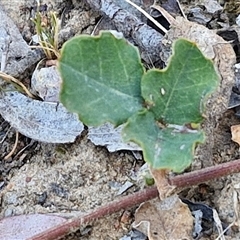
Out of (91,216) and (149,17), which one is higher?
(149,17)

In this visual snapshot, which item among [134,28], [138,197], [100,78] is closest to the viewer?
[100,78]

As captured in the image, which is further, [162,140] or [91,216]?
[91,216]

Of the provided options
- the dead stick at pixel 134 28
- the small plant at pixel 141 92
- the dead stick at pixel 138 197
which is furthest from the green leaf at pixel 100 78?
the dead stick at pixel 134 28

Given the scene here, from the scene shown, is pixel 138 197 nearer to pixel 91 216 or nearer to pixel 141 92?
pixel 91 216

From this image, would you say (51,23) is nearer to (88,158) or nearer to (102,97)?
(88,158)

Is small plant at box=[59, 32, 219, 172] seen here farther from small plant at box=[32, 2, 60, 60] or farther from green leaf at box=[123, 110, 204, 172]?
small plant at box=[32, 2, 60, 60]

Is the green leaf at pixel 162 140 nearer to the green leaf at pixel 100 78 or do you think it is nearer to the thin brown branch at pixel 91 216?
the green leaf at pixel 100 78

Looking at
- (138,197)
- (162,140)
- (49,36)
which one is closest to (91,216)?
(138,197)
